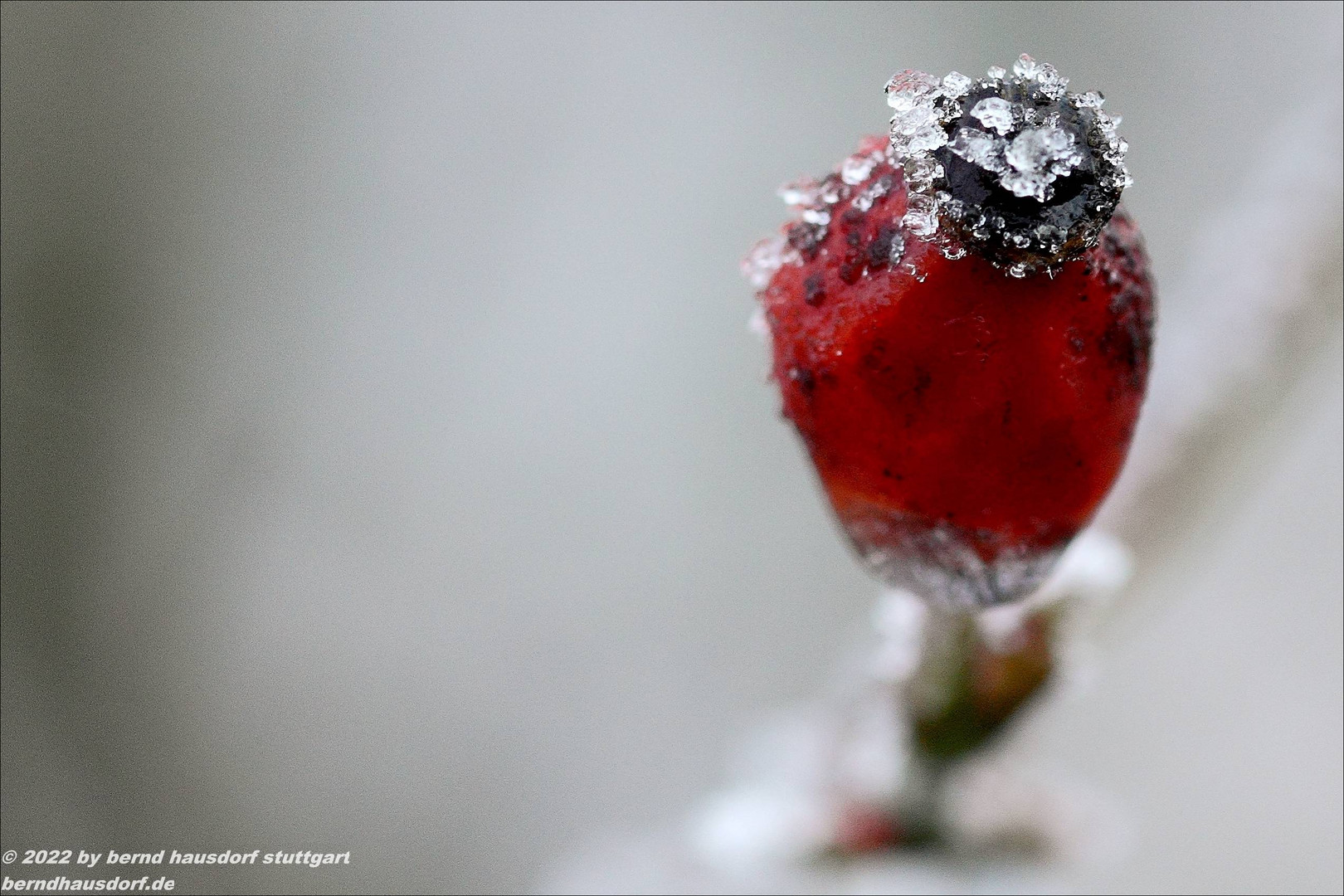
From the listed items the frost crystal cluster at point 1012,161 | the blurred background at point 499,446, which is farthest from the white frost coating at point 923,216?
the blurred background at point 499,446

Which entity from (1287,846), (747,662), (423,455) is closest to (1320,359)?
(1287,846)

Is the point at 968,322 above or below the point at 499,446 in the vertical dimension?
below

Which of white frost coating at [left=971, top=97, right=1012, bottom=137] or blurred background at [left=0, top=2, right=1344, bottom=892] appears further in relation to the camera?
blurred background at [left=0, top=2, right=1344, bottom=892]

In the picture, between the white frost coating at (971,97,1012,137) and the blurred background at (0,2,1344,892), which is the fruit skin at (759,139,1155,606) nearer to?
the white frost coating at (971,97,1012,137)

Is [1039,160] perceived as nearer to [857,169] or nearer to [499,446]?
[857,169]

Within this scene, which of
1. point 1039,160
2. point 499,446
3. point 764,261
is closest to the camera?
point 1039,160

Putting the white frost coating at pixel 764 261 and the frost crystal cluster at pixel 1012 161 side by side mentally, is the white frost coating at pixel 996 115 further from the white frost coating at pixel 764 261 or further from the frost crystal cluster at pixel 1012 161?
the white frost coating at pixel 764 261

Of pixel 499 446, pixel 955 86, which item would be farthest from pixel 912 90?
pixel 499 446

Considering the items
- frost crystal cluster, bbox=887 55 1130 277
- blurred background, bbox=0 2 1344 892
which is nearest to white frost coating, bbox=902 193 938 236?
frost crystal cluster, bbox=887 55 1130 277
